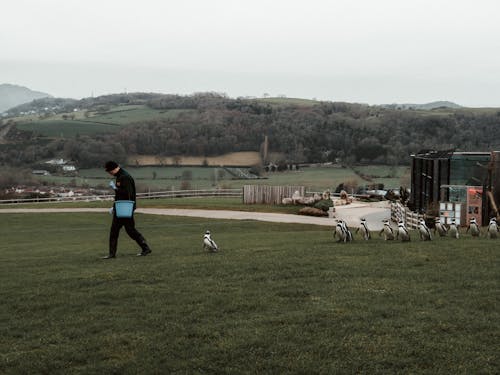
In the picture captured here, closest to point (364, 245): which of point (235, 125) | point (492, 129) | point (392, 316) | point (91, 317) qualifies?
point (392, 316)

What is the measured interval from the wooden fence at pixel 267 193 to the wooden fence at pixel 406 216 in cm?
921

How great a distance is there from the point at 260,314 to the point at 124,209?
6.33 m

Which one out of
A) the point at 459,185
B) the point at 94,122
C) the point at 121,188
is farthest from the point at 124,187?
the point at 94,122

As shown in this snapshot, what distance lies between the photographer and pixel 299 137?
10062 centimetres

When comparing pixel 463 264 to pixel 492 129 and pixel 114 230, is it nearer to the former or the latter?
pixel 114 230

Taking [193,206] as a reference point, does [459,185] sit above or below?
above

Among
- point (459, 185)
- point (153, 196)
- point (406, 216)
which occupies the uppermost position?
point (459, 185)

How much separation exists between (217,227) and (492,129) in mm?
71903

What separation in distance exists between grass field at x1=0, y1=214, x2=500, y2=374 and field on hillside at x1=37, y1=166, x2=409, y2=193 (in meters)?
54.3

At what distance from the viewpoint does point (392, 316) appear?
8.28m

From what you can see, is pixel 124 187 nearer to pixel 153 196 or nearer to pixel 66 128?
pixel 153 196

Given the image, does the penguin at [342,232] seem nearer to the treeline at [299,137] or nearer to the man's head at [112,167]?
the man's head at [112,167]

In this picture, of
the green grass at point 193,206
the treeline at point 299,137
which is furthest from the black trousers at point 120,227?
the treeline at point 299,137

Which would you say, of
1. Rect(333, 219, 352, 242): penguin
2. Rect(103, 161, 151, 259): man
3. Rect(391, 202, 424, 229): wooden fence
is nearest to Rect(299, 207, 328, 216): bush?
Rect(391, 202, 424, 229): wooden fence
